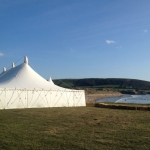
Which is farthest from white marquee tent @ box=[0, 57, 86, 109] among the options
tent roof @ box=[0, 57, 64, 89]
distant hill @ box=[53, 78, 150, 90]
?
distant hill @ box=[53, 78, 150, 90]

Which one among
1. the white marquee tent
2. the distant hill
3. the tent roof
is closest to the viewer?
the white marquee tent

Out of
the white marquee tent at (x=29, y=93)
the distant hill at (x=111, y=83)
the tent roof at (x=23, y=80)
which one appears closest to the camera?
the white marquee tent at (x=29, y=93)

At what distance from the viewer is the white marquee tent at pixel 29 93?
19547 millimetres

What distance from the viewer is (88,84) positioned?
132000 millimetres

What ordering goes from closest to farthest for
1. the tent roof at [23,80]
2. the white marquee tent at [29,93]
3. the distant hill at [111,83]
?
the white marquee tent at [29,93] → the tent roof at [23,80] → the distant hill at [111,83]

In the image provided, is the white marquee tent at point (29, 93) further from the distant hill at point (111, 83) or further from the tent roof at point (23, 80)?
the distant hill at point (111, 83)

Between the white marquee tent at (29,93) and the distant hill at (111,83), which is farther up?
the distant hill at (111,83)

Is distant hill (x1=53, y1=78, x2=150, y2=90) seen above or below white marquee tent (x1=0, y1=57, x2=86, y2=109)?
above

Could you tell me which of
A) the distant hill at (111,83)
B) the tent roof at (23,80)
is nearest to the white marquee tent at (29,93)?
the tent roof at (23,80)

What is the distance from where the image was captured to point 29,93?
2066 cm

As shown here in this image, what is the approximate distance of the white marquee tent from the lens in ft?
64.1

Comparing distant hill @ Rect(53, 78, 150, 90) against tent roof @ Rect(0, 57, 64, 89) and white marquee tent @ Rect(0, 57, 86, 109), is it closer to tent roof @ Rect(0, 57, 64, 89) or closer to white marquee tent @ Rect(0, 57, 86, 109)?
white marquee tent @ Rect(0, 57, 86, 109)

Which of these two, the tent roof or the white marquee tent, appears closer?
the white marquee tent

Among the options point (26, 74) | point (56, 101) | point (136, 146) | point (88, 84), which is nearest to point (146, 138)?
point (136, 146)
